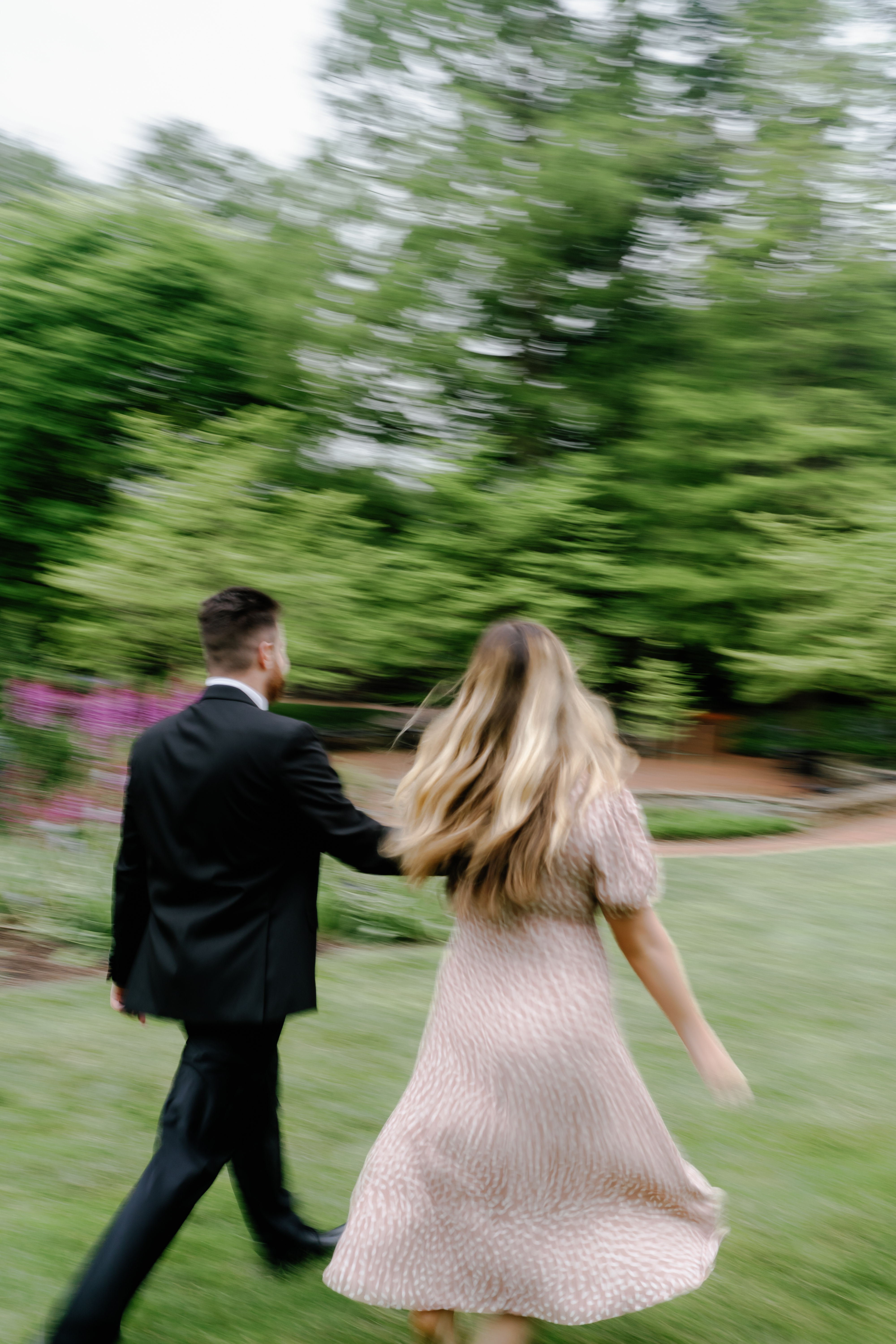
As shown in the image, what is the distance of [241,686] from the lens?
277 centimetres

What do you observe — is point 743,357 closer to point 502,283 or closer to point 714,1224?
point 502,283

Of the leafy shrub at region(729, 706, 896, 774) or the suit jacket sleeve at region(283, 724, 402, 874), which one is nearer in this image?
the suit jacket sleeve at region(283, 724, 402, 874)

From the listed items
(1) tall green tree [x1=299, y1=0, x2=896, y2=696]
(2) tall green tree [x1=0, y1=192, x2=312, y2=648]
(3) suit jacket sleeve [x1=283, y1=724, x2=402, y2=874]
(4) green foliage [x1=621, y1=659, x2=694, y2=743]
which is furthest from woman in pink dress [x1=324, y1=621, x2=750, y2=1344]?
(2) tall green tree [x1=0, y1=192, x2=312, y2=648]

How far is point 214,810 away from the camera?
2639 millimetres

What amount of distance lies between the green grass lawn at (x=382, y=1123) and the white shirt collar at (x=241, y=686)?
1.63 m

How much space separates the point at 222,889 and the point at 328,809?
32 cm

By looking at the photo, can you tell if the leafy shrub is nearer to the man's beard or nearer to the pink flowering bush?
the pink flowering bush

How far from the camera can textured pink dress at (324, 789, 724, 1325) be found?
2357 millimetres

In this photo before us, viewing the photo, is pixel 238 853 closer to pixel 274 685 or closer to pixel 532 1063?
pixel 274 685

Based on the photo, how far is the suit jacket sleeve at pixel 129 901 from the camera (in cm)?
282

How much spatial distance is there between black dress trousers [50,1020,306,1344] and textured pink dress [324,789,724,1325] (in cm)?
42

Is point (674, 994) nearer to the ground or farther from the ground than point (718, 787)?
farther from the ground

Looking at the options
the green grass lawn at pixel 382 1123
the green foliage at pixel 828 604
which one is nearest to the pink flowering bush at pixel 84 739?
the green grass lawn at pixel 382 1123

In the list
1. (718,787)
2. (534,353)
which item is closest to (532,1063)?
(718,787)
